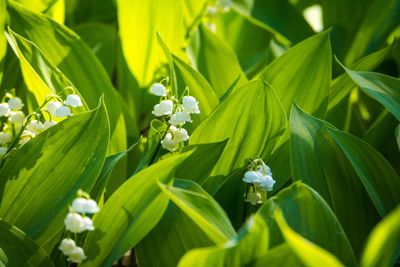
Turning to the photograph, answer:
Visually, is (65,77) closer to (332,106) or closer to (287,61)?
(287,61)

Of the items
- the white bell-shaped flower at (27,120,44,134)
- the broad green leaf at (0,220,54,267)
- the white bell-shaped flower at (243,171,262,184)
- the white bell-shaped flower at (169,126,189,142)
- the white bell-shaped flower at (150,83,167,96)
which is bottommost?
the broad green leaf at (0,220,54,267)

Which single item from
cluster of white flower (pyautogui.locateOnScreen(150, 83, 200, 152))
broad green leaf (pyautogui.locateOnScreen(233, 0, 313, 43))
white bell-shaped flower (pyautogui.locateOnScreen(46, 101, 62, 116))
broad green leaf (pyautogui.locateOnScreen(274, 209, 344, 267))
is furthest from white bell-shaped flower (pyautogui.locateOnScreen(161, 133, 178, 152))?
broad green leaf (pyautogui.locateOnScreen(233, 0, 313, 43))

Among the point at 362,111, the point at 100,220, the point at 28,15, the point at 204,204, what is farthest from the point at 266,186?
the point at 362,111

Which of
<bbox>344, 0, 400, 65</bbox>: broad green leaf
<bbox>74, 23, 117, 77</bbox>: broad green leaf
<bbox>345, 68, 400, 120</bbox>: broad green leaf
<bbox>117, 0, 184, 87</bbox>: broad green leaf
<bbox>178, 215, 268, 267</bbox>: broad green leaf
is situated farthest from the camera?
<bbox>344, 0, 400, 65</bbox>: broad green leaf

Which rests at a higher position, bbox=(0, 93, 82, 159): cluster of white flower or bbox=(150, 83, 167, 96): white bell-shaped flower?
bbox=(150, 83, 167, 96): white bell-shaped flower

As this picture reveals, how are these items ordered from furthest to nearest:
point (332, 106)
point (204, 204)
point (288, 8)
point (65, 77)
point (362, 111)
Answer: point (288, 8), point (362, 111), point (332, 106), point (65, 77), point (204, 204)

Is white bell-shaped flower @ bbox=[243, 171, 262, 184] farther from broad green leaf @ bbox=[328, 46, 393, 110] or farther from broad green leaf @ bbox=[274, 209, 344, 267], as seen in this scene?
broad green leaf @ bbox=[328, 46, 393, 110]
